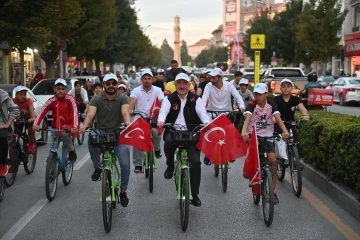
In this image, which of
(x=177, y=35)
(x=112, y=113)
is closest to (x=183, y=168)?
(x=112, y=113)

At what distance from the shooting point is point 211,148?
23.1ft

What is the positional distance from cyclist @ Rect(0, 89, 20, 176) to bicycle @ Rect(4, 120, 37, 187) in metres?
1.21

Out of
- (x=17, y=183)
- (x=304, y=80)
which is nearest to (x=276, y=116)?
(x=17, y=183)

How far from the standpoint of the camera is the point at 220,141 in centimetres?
707

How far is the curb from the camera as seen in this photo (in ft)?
23.1

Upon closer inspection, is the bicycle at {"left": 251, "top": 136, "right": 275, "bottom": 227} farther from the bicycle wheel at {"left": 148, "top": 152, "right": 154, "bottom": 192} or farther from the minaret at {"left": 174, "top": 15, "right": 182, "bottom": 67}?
the minaret at {"left": 174, "top": 15, "right": 182, "bottom": 67}

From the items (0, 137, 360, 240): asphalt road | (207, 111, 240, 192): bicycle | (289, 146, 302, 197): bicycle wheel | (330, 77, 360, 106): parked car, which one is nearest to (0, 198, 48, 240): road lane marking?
(0, 137, 360, 240): asphalt road

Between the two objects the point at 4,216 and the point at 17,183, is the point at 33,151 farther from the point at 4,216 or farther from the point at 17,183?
the point at 4,216

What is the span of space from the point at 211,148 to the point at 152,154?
208cm

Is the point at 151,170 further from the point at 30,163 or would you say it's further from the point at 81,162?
the point at 81,162

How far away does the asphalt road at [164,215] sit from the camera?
630cm

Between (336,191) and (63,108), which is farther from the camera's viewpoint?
(63,108)

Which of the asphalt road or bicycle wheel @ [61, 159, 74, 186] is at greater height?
bicycle wheel @ [61, 159, 74, 186]

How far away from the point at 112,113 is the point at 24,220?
1711mm
